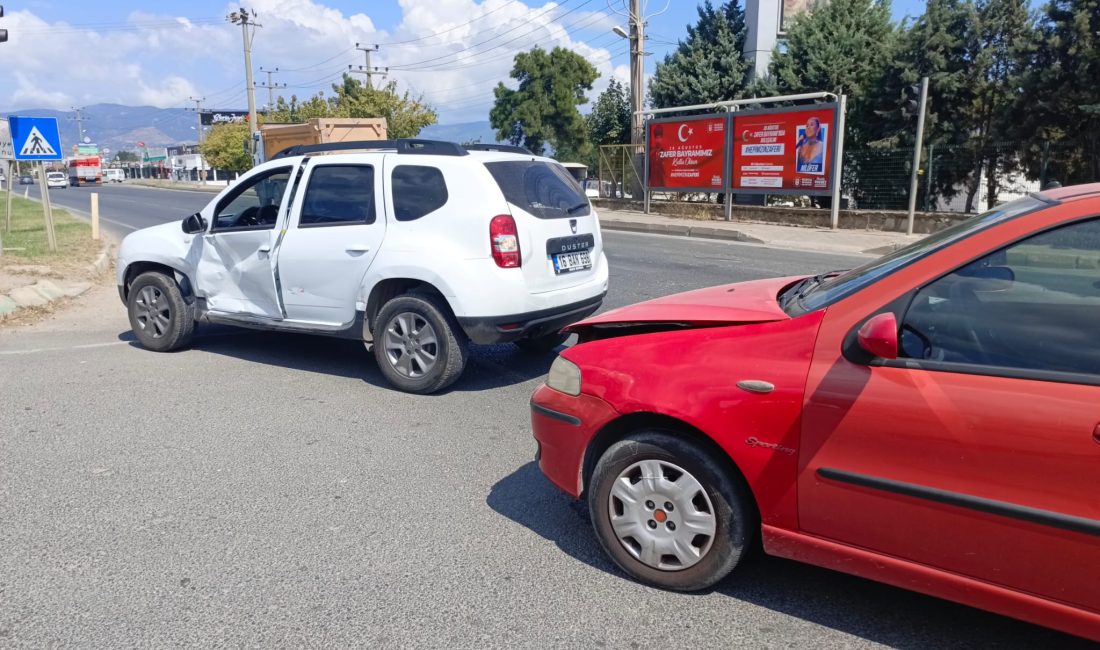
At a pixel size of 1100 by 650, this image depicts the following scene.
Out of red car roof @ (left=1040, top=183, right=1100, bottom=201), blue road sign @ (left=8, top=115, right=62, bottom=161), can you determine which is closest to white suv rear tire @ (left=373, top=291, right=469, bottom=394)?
red car roof @ (left=1040, top=183, right=1100, bottom=201)

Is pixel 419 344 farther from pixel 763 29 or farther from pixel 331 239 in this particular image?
pixel 763 29

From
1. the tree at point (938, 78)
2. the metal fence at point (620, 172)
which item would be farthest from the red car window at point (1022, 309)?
the metal fence at point (620, 172)

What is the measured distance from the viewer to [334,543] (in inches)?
→ 147

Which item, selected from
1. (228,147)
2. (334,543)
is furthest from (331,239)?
(228,147)

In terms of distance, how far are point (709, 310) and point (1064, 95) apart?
57.6 feet

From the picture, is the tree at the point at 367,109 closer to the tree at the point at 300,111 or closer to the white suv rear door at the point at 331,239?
the tree at the point at 300,111

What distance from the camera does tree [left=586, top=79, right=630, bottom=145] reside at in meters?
38.2

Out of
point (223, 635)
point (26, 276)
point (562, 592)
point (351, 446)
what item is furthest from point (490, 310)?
point (26, 276)

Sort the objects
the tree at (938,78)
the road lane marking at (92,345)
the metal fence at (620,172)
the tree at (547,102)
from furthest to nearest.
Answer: the tree at (547,102) < the metal fence at (620,172) < the tree at (938,78) < the road lane marking at (92,345)

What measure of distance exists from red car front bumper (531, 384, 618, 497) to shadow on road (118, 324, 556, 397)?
2.57 metres

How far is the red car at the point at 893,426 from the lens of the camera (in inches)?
98.7

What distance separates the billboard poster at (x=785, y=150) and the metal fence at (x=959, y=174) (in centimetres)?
166

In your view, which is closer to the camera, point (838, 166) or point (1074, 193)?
point (1074, 193)

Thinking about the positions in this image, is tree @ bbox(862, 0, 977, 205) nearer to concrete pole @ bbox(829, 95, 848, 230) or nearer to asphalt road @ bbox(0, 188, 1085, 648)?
concrete pole @ bbox(829, 95, 848, 230)
